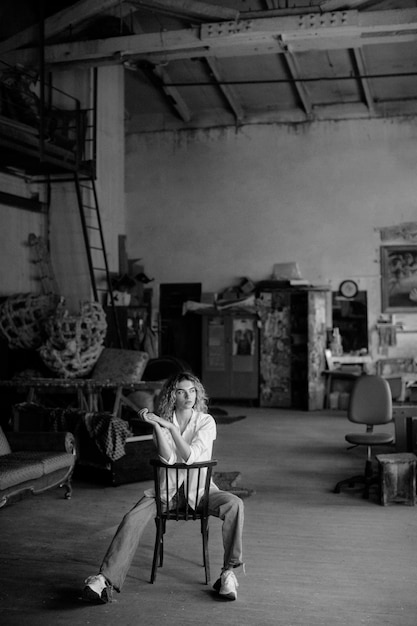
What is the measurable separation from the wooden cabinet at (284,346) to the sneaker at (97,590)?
9593 mm

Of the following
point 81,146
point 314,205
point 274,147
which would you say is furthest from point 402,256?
point 81,146

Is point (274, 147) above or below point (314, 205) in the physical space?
above

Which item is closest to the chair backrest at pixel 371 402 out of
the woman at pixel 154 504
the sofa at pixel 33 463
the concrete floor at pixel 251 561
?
the concrete floor at pixel 251 561

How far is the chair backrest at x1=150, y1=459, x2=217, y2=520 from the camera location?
13.1 feet

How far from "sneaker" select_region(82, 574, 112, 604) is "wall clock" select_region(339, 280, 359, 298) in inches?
402

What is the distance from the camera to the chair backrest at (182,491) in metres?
4.00

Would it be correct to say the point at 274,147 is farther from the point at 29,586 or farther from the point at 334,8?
the point at 29,586

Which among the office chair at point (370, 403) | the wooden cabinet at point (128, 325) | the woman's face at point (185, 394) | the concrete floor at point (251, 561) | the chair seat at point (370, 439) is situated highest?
the wooden cabinet at point (128, 325)

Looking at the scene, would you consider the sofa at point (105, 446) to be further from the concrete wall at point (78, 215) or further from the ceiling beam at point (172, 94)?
the ceiling beam at point (172, 94)

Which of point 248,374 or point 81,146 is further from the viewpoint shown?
point 248,374

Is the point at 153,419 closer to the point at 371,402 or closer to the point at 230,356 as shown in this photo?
the point at 371,402

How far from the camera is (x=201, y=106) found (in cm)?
1429

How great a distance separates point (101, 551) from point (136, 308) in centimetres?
792

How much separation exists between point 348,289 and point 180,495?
9779mm
